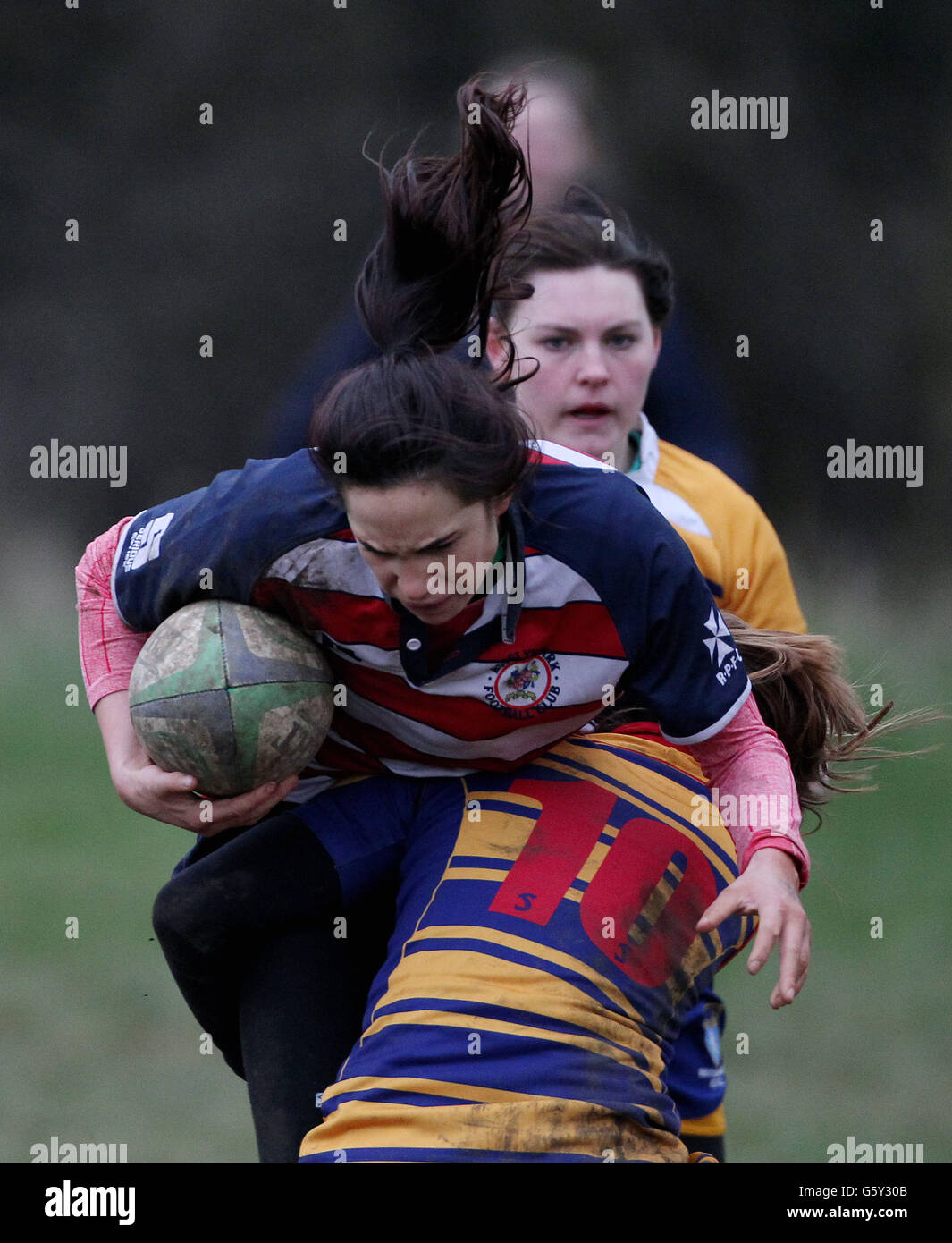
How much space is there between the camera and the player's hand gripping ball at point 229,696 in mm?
2623

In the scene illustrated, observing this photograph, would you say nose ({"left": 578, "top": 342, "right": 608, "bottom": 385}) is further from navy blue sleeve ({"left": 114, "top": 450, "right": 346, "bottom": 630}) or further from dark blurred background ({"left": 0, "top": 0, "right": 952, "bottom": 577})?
dark blurred background ({"left": 0, "top": 0, "right": 952, "bottom": 577})

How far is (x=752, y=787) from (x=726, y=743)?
0.31ft

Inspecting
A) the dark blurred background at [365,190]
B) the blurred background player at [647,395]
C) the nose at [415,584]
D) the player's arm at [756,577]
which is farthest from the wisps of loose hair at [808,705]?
the dark blurred background at [365,190]

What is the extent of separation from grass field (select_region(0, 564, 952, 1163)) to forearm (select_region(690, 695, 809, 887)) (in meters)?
1.23

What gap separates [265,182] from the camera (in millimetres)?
11961

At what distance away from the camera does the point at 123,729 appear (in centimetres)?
284

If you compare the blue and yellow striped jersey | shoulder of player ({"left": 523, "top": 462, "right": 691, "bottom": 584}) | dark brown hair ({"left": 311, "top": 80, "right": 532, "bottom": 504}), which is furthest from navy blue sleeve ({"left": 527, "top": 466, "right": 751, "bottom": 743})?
the blue and yellow striped jersey

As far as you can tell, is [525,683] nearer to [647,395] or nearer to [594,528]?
[594,528]

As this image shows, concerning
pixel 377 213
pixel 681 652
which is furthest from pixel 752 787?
pixel 377 213

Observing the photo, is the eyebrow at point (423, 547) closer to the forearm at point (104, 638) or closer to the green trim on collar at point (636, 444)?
the forearm at point (104, 638)

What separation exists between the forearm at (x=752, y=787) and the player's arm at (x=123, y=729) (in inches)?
26.9

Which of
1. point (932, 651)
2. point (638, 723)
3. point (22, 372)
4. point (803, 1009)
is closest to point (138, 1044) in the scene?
point (803, 1009)

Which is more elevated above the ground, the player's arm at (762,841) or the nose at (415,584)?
the nose at (415,584)

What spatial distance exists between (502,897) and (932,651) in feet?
24.8
